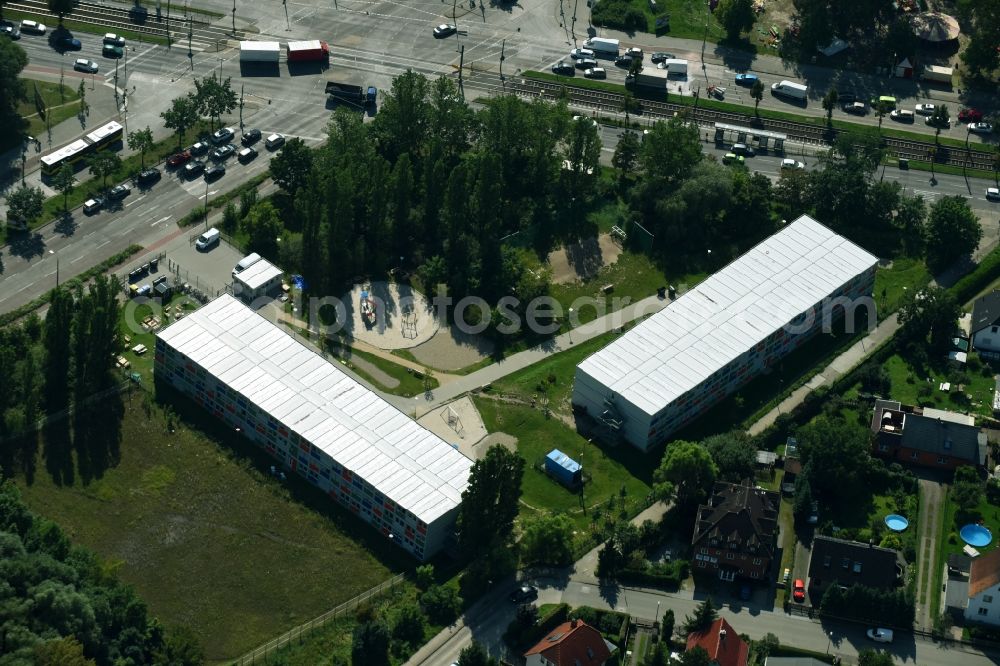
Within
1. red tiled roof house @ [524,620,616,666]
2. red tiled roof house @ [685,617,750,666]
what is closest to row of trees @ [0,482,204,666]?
red tiled roof house @ [524,620,616,666]

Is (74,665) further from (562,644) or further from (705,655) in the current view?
(705,655)

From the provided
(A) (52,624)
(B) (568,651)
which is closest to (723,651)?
(B) (568,651)

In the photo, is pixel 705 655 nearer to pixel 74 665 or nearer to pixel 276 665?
pixel 276 665

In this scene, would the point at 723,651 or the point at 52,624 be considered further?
the point at 723,651

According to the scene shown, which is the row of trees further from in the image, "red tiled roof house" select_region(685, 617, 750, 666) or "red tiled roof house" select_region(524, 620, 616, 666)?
"red tiled roof house" select_region(685, 617, 750, 666)

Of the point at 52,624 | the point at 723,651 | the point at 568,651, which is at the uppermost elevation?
the point at 52,624

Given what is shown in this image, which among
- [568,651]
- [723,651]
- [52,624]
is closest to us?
[52,624]

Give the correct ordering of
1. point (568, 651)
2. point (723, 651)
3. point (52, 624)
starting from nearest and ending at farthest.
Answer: point (52, 624)
point (568, 651)
point (723, 651)

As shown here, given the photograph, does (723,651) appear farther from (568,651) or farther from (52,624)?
(52,624)

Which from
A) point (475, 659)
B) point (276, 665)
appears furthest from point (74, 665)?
point (475, 659)

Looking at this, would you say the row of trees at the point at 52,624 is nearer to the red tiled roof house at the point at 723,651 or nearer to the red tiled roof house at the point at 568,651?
the red tiled roof house at the point at 568,651
